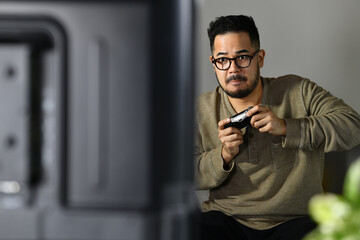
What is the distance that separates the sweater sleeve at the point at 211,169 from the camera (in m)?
1.33

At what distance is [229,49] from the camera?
136cm

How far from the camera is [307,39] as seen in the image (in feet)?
5.47

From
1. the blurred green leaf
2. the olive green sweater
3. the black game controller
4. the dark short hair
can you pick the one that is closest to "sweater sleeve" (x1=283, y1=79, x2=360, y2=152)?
the olive green sweater

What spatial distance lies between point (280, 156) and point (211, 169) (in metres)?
0.18

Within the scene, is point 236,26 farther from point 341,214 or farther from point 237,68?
point 341,214

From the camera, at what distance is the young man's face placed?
1360 millimetres

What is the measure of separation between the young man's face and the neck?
0.03m

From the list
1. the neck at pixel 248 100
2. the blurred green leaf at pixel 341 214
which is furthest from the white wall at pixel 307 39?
A: the blurred green leaf at pixel 341 214

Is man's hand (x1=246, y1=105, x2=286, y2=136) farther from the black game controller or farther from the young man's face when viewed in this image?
the young man's face

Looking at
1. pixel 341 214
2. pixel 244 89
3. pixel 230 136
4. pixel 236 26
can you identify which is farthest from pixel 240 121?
pixel 341 214

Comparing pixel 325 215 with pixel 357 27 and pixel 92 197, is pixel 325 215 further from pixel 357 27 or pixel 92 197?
pixel 357 27

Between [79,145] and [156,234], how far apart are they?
3.6 inches

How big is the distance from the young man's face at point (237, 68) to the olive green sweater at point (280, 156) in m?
0.06

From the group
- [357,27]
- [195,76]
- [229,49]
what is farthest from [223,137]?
[195,76]
